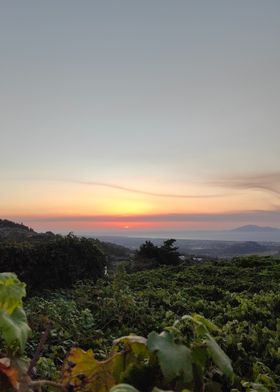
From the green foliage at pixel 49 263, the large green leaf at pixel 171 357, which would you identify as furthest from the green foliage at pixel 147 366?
the green foliage at pixel 49 263

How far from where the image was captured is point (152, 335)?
175 cm

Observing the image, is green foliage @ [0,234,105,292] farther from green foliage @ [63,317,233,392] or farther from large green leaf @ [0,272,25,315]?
large green leaf @ [0,272,25,315]

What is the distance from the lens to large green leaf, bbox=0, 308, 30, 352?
1.72 metres

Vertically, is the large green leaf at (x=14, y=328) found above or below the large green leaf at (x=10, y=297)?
below

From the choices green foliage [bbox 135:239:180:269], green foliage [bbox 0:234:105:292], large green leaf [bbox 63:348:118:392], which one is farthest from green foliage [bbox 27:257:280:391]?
green foliage [bbox 135:239:180:269]

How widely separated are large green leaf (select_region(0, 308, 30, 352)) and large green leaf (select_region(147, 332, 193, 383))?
469mm

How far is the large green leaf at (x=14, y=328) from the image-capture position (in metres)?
1.72

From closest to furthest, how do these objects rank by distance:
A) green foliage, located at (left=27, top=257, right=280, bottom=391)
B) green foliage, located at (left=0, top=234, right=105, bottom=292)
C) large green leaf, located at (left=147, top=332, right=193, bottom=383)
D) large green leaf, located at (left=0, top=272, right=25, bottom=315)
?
1. large green leaf, located at (left=147, top=332, right=193, bottom=383)
2. large green leaf, located at (left=0, top=272, right=25, bottom=315)
3. green foliage, located at (left=27, top=257, right=280, bottom=391)
4. green foliage, located at (left=0, top=234, right=105, bottom=292)

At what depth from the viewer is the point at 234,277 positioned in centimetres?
1112

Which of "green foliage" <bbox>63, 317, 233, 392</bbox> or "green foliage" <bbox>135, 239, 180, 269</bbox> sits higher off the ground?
"green foliage" <bbox>63, 317, 233, 392</bbox>

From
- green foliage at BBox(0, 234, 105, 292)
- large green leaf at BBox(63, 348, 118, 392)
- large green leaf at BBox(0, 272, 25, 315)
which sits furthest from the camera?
green foliage at BBox(0, 234, 105, 292)

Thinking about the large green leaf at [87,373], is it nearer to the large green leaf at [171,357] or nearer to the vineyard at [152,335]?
the vineyard at [152,335]

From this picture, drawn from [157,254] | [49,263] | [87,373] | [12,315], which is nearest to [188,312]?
[87,373]

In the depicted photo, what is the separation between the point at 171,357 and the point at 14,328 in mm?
583
